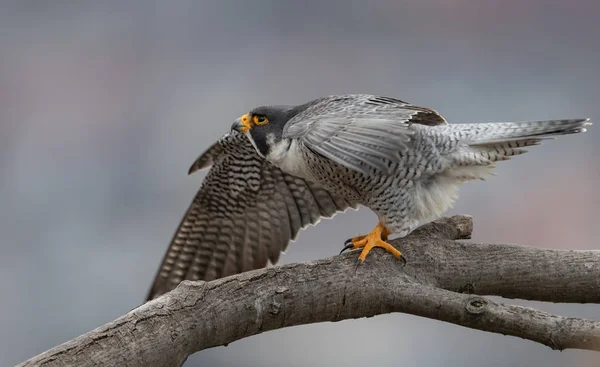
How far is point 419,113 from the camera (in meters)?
2.59

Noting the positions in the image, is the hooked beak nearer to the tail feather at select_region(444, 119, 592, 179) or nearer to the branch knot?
the tail feather at select_region(444, 119, 592, 179)

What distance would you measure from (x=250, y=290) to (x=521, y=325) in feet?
2.83

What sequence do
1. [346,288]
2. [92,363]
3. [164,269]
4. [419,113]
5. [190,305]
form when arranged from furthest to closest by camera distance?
[164,269] → [419,113] → [346,288] → [190,305] → [92,363]

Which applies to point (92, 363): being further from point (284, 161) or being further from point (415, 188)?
point (415, 188)

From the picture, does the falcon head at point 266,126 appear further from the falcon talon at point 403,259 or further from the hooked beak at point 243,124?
the falcon talon at point 403,259

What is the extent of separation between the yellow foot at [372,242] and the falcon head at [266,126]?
48 centimetres

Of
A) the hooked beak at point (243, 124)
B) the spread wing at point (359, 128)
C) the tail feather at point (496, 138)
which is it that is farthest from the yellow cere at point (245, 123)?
the tail feather at point (496, 138)

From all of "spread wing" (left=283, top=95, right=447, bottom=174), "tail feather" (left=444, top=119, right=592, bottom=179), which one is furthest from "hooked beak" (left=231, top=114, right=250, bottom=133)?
"tail feather" (left=444, top=119, right=592, bottom=179)

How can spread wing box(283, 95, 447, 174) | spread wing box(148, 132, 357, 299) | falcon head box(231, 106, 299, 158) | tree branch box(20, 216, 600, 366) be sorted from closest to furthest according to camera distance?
tree branch box(20, 216, 600, 366), spread wing box(283, 95, 447, 174), falcon head box(231, 106, 299, 158), spread wing box(148, 132, 357, 299)

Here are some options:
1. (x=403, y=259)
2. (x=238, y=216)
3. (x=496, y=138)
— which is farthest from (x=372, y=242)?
(x=238, y=216)

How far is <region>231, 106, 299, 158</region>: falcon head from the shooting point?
2.70 m

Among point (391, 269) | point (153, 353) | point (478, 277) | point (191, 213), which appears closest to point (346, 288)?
point (391, 269)

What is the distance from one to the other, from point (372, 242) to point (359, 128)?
49cm

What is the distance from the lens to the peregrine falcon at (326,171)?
233 centimetres
